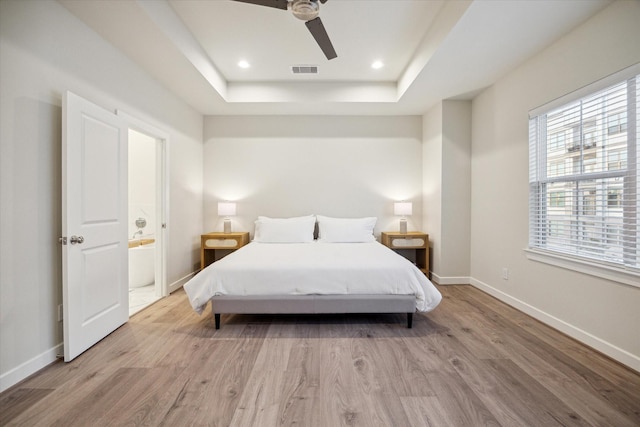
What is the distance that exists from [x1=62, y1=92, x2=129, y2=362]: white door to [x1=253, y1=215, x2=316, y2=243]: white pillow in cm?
163

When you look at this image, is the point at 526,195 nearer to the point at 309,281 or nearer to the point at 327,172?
the point at 309,281

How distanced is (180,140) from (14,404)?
3004mm

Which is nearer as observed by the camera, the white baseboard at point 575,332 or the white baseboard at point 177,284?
the white baseboard at point 575,332

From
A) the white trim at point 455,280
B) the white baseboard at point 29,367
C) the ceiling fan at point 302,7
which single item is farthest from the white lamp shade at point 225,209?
the white trim at point 455,280

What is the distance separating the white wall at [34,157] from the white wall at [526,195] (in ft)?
13.4

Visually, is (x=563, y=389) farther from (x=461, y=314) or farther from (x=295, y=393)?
(x=295, y=393)

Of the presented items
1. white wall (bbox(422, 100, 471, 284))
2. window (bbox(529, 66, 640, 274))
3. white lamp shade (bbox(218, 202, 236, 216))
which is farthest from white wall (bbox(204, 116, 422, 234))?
window (bbox(529, 66, 640, 274))

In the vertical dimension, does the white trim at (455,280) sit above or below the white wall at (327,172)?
below

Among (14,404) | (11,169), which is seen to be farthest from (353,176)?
(14,404)

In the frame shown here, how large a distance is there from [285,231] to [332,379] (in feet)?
7.32

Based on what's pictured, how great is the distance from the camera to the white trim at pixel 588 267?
1802 millimetres

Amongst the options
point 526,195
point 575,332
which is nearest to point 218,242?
point 526,195

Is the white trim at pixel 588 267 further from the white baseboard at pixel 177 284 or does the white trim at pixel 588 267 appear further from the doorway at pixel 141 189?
the doorway at pixel 141 189

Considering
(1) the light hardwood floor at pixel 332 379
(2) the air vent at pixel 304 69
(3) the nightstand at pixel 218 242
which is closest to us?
(1) the light hardwood floor at pixel 332 379
